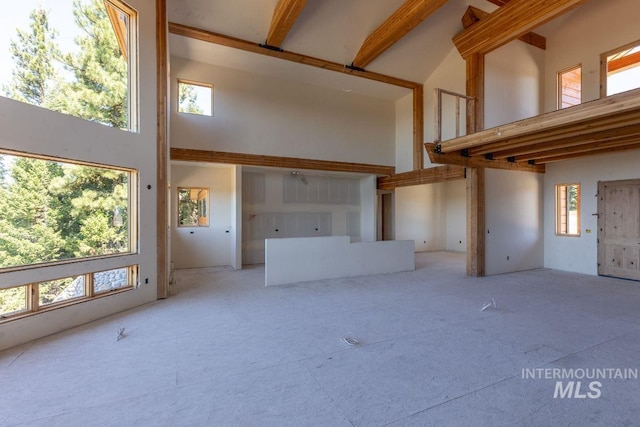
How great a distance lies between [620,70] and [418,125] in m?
4.78

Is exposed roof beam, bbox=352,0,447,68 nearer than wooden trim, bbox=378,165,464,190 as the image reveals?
Yes

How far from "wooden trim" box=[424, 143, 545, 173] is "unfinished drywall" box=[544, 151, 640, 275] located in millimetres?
558

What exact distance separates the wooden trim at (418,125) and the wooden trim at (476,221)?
92.2 inches

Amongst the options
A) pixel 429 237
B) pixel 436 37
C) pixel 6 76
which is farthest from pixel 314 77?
pixel 429 237

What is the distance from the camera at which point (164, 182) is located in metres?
4.94

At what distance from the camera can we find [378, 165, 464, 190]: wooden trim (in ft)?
24.2

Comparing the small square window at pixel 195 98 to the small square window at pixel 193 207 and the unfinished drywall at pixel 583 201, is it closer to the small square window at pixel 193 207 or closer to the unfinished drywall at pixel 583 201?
the small square window at pixel 193 207

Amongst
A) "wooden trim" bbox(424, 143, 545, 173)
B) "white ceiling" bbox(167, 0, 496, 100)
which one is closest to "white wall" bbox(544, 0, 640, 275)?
"wooden trim" bbox(424, 143, 545, 173)

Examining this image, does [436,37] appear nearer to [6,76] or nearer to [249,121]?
[249,121]

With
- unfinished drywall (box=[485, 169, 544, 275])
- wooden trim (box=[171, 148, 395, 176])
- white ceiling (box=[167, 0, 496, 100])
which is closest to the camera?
white ceiling (box=[167, 0, 496, 100])

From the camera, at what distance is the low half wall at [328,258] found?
5988 millimetres

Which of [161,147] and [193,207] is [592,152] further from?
[193,207]

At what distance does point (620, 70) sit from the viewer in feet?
23.3

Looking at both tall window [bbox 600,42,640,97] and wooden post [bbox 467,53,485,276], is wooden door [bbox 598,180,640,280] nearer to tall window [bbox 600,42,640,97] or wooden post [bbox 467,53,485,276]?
tall window [bbox 600,42,640,97]
